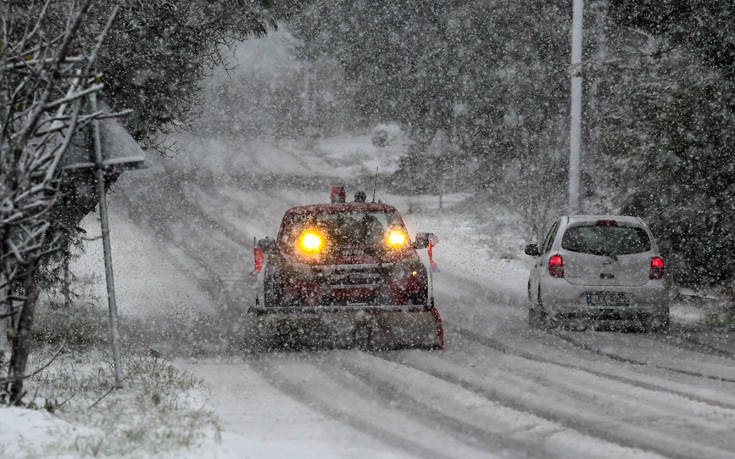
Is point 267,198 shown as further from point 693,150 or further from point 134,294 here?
point 693,150

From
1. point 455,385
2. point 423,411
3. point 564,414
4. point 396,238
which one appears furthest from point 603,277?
point 423,411

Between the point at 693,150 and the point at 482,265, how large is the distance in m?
7.07

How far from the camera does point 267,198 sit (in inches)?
1332

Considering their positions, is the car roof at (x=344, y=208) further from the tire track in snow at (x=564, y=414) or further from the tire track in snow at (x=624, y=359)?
the tire track in snow at (x=624, y=359)

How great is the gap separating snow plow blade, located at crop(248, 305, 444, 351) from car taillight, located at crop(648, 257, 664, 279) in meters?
3.50

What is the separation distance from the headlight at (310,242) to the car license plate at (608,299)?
381 centimetres

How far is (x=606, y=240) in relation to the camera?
1289cm

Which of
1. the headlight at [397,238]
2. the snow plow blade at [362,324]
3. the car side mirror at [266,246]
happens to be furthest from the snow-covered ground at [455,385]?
the headlight at [397,238]

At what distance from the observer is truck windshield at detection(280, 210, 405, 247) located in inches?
462

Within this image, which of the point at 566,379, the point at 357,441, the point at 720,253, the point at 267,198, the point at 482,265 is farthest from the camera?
the point at 267,198

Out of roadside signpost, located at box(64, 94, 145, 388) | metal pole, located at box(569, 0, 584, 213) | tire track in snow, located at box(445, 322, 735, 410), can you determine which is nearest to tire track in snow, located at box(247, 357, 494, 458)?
roadside signpost, located at box(64, 94, 145, 388)

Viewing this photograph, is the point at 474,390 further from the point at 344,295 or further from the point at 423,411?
the point at 344,295

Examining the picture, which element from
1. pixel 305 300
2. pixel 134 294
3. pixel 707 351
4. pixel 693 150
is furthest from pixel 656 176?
pixel 134 294

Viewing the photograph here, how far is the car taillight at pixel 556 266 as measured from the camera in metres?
12.7
